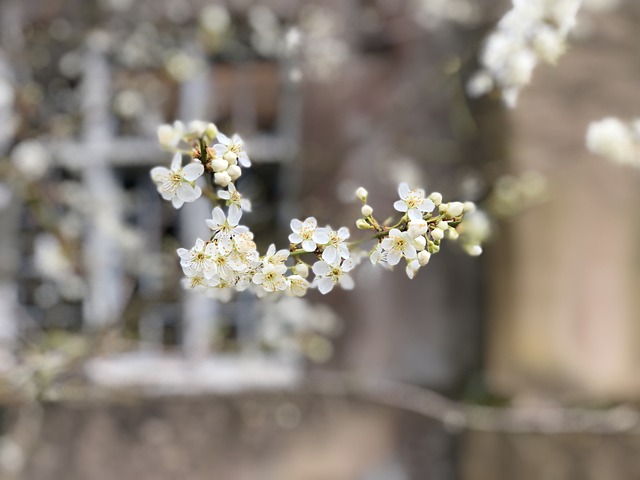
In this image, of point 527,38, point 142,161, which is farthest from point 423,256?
point 142,161

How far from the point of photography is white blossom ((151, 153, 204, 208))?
1.05 m

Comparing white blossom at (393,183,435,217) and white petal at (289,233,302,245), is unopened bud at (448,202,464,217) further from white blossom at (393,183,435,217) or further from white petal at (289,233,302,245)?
white petal at (289,233,302,245)

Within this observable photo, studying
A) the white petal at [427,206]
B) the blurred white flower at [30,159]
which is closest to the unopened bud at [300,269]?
the white petal at [427,206]

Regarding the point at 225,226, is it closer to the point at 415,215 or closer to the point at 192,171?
the point at 192,171

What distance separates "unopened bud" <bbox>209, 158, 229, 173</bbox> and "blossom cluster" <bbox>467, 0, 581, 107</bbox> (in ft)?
2.45

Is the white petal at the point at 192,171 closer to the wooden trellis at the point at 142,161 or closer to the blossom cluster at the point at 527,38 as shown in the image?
the blossom cluster at the point at 527,38

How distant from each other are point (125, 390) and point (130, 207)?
89 cm

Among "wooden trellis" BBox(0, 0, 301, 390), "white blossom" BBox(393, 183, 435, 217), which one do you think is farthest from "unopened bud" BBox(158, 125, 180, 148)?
"wooden trellis" BBox(0, 0, 301, 390)

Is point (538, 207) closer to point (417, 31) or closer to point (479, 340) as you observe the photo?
point (479, 340)

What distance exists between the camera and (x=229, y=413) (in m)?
3.09

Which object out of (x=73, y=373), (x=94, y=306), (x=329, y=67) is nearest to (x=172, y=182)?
(x=73, y=373)

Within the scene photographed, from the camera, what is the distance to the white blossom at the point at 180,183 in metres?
1.05

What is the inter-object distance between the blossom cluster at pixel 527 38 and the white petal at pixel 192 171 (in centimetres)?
77

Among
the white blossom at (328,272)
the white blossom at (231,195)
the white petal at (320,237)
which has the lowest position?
the white blossom at (328,272)
